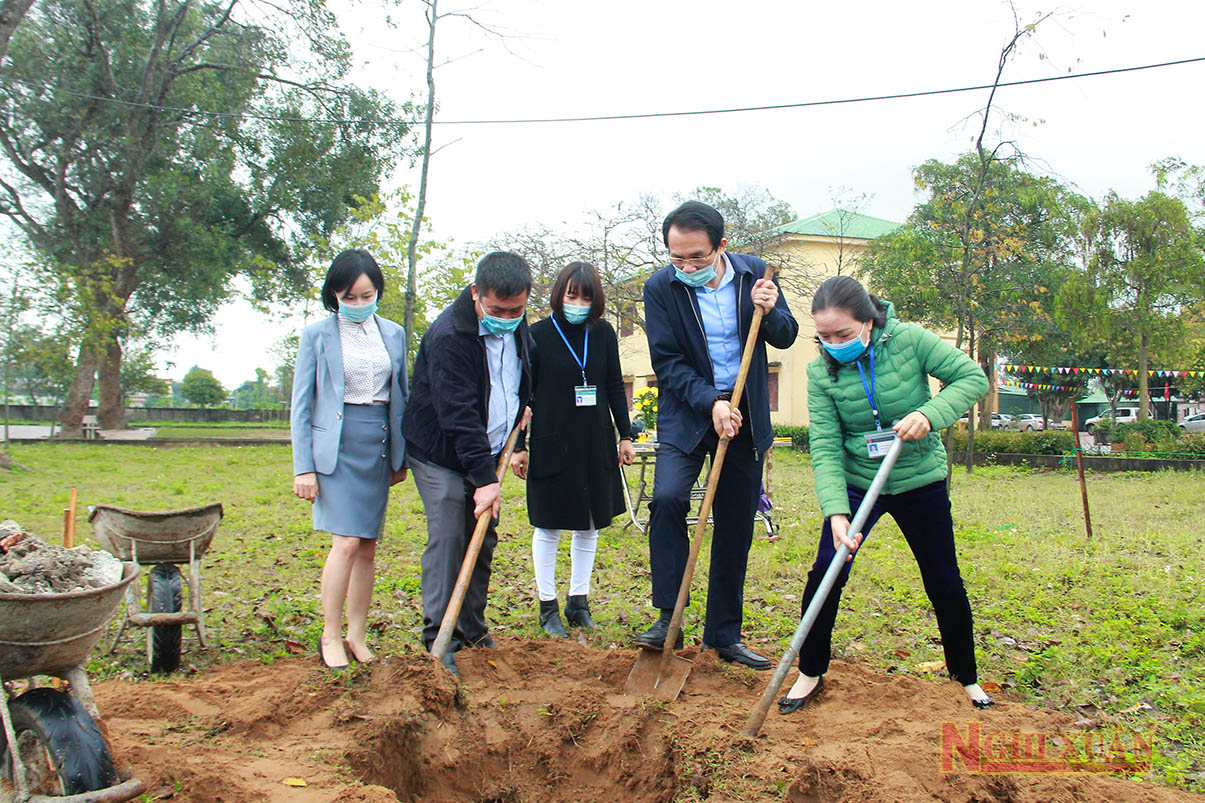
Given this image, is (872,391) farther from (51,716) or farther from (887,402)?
(51,716)

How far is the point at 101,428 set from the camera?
26234 millimetres

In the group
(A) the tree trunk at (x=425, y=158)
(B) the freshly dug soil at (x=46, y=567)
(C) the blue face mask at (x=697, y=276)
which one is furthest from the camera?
(A) the tree trunk at (x=425, y=158)

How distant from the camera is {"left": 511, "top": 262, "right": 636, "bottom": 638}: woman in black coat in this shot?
4492mm

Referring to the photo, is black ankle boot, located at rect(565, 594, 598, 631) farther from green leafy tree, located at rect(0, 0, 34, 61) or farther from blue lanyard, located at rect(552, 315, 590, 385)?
green leafy tree, located at rect(0, 0, 34, 61)

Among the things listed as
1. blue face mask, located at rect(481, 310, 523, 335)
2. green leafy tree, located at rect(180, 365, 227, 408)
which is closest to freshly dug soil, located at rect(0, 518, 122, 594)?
blue face mask, located at rect(481, 310, 523, 335)

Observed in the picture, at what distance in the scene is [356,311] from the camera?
12.8 feet

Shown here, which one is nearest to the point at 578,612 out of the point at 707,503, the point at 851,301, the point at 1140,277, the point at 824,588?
the point at 707,503

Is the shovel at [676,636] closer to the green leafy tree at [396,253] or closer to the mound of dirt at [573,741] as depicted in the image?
the mound of dirt at [573,741]

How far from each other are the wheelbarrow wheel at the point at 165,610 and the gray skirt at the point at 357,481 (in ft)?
2.78

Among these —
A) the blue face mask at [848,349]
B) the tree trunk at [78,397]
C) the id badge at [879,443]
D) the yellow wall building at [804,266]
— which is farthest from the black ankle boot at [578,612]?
the tree trunk at [78,397]

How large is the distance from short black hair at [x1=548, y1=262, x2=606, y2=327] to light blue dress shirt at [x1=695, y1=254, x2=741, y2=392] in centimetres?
78

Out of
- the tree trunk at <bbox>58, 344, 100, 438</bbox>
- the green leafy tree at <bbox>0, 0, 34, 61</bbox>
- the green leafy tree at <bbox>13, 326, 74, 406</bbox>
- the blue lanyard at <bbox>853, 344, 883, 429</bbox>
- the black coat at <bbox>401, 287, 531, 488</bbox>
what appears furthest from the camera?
the tree trunk at <bbox>58, 344, 100, 438</bbox>

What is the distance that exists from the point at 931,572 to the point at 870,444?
568 mm

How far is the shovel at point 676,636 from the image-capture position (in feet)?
11.6
